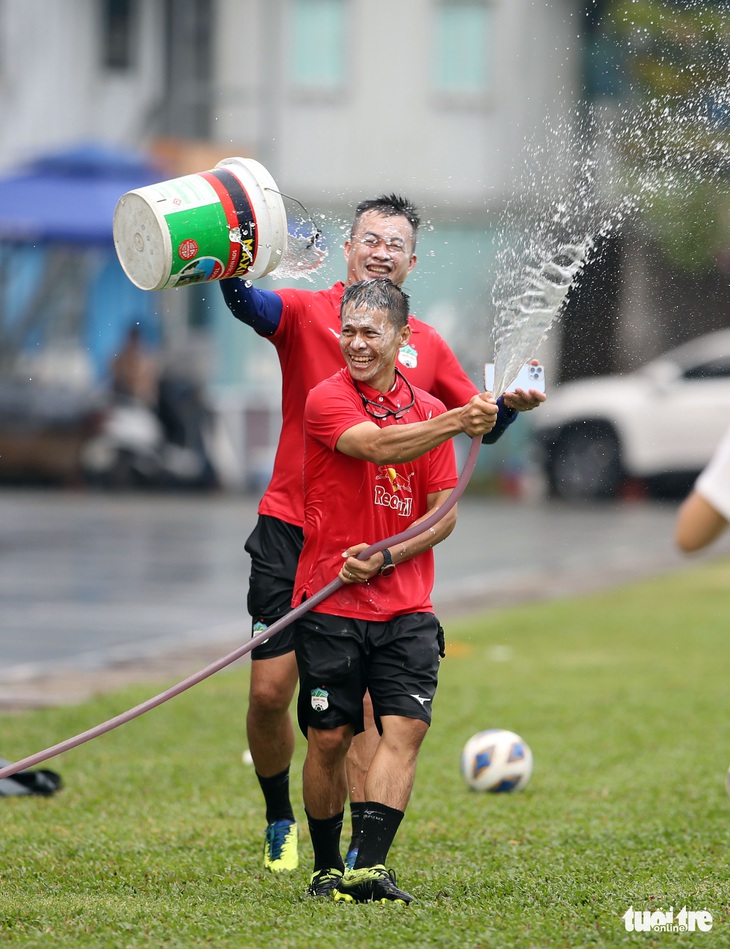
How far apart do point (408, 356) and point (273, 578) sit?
0.84 metres

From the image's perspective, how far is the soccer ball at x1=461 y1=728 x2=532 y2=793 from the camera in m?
6.72

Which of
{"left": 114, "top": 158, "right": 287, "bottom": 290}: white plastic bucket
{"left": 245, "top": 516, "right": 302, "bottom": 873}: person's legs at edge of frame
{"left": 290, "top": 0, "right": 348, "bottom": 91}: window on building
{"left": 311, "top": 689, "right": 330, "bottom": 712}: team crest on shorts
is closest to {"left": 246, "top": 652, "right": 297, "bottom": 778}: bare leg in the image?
{"left": 245, "top": 516, "right": 302, "bottom": 873}: person's legs at edge of frame

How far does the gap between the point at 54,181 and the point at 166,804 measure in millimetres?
18211

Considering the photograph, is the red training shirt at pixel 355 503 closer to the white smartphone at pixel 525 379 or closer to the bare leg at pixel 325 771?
the white smartphone at pixel 525 379

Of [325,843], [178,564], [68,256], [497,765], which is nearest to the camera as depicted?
[325,843]

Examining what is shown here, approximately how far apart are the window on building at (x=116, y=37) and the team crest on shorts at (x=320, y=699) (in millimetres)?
26770

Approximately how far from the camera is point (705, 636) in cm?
1142

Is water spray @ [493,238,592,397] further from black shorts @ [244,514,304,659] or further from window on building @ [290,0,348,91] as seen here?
window on building @ [290,0,348,91]

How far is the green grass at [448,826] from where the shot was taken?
4453mm

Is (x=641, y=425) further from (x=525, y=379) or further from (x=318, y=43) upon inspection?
(x=525, y=379)

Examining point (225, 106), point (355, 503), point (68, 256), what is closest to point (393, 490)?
point (355, 503)

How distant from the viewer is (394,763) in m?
4.71

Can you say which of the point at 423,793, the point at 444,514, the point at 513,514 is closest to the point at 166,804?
the point at 423,793

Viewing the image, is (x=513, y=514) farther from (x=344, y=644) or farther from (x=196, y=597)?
(x=344, y=644)
